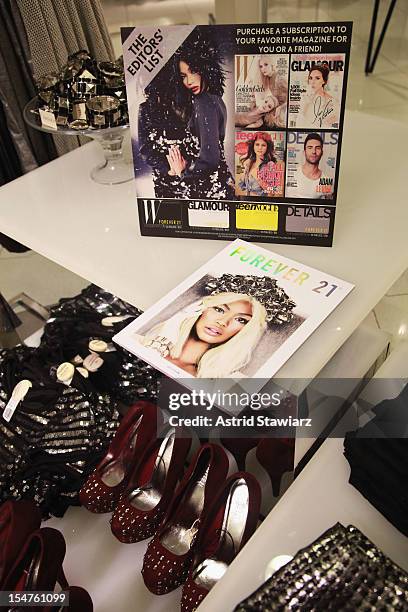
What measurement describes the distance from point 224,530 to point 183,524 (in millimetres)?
83

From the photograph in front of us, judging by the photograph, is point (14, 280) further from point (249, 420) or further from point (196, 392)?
point (196, 392)

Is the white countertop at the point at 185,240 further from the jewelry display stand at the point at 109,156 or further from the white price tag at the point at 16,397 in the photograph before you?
the white price tag at the point at 16,397

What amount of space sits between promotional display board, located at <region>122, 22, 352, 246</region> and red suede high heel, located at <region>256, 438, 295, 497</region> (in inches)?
15.3

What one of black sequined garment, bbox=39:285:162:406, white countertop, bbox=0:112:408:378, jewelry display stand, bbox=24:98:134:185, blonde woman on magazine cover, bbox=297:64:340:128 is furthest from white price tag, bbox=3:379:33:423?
blonde woman on magazine cover, bbox=297:64:340:128

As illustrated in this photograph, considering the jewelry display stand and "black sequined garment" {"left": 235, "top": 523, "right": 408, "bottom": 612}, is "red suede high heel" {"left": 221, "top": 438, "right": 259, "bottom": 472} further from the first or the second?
the jewelry display stand

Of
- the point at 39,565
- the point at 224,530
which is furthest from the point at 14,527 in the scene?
the point at 224,530

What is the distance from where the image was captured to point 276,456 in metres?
1.04

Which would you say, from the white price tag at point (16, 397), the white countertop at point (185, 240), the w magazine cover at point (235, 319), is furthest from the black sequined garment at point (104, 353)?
the w magazine cover at point (235, 319)

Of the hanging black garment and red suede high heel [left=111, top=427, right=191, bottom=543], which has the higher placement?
the hanging black garment

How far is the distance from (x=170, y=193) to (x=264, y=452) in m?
0.50

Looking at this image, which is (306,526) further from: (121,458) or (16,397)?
(16,397)

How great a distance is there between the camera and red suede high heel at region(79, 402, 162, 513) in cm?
99

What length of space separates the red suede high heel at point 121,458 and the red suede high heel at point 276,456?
20 centimetres

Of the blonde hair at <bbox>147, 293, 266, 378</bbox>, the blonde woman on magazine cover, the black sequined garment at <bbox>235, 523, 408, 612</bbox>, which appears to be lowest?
the black sequined garment at <bbox>235, 523, 408, 612</bbox>
